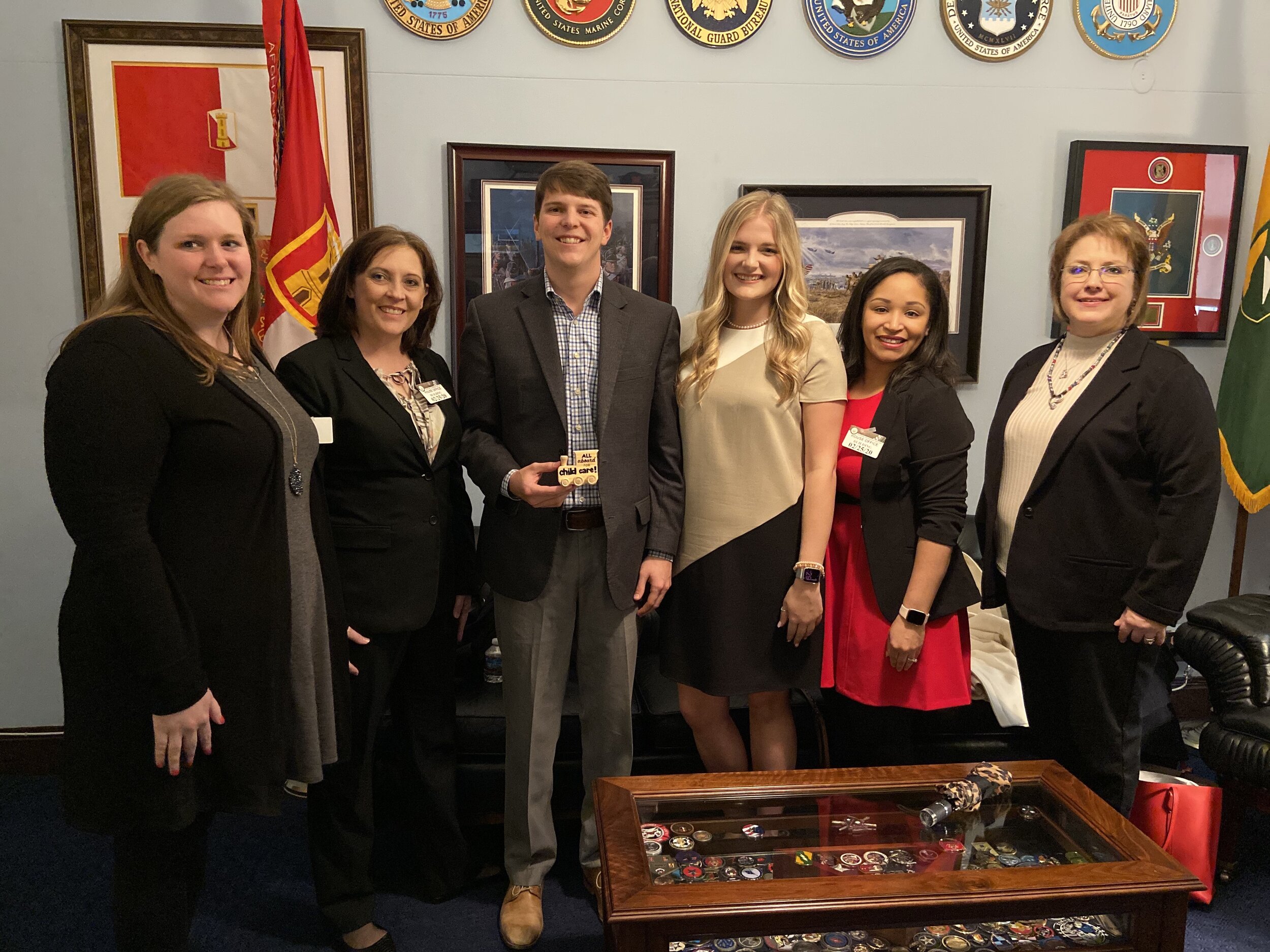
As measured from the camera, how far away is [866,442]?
2012 mm

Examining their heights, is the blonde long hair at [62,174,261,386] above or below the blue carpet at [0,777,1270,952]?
above

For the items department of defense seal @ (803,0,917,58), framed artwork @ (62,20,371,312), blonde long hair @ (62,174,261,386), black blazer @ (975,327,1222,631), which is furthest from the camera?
department of defense seal @ (803,0,917,58)

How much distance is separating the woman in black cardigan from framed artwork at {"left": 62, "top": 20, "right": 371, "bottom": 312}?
1399mm

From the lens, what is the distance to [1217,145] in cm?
319

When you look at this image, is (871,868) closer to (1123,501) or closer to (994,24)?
(1123,501)

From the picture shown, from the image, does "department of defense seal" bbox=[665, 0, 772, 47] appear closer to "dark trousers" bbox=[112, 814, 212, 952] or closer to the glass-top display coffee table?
the glass-top display coffee table

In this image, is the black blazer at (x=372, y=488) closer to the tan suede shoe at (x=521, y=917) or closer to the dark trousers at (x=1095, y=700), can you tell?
the tan suede shoe at (x=521, y=917)

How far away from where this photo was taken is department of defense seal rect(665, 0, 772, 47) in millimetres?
2918

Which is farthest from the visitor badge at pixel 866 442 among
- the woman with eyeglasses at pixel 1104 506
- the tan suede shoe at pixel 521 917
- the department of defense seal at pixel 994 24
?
the department of defense seal at pixel 994 24

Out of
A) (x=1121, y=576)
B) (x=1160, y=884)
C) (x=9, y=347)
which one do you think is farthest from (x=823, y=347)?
(x=9, y=347)

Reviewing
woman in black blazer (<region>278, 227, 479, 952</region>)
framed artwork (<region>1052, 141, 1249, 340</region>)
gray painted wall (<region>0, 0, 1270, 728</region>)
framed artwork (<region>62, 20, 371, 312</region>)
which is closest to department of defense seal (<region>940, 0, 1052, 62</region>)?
gray painted wall (<region>0, 0, 1270, 728</region>)

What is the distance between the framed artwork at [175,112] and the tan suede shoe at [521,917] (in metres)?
2.14

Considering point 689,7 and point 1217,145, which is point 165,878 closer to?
point 689,7

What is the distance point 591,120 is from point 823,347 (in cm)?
147
